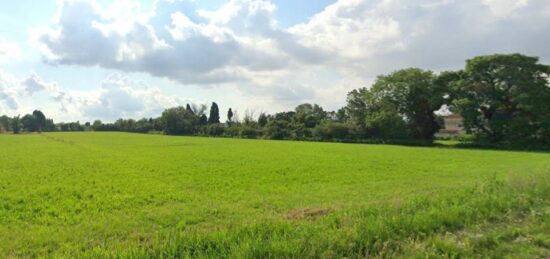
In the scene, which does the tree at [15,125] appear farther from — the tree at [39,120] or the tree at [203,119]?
the tree at [203,119]

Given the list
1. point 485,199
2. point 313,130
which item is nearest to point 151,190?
point 485,199

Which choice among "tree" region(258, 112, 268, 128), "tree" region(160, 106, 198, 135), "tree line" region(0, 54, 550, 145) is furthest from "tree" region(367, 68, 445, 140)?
"tree" region(160, 106, 198, 135)

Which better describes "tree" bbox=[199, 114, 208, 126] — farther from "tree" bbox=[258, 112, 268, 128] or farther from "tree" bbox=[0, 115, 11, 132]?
"tree" bbox=[0, 115, 11, 132]

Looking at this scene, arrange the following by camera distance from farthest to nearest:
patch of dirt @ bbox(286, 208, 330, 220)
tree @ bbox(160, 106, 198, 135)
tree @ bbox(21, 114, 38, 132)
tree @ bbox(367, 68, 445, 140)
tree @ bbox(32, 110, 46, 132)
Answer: tree @ bbox(32, 110, 46, 132) → tree @ bbox(21, 114, 38, 132) → tree @ bbox(160, 106, 198, 135) → tree @ bbox(367, 68, 445, 140) → patch of dirt @ bbox(286, 208, 330, 220)

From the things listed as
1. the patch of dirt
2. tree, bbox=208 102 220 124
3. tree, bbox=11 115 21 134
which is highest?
tree, bbox=208 102 220 124

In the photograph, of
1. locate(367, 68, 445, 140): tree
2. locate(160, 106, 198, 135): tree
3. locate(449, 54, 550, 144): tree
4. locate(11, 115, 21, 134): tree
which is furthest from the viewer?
locate(11, 115, 21, 134): tree

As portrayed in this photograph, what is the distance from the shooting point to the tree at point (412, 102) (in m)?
64.6

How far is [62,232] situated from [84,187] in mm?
8391

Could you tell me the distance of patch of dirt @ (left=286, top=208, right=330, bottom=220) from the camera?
930 centimetres

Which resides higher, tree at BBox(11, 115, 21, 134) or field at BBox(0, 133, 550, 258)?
tree at BBox(11, 115, 21, 134)

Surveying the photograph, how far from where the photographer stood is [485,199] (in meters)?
8.77

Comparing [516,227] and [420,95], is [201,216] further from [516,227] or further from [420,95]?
[420,95]

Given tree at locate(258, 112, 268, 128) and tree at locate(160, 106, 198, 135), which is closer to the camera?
tree at locate(258, 112, 268, 128)

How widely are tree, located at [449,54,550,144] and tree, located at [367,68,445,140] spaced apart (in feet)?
26.2
